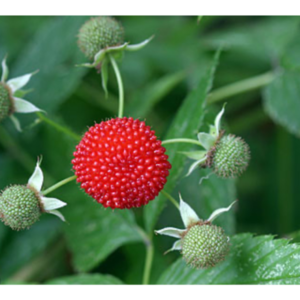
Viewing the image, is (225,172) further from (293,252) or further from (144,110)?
(144,110)

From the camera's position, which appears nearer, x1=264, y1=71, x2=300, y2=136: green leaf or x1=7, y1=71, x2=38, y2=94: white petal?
x1=7, y1=71, x2=38, y2=94: white petal

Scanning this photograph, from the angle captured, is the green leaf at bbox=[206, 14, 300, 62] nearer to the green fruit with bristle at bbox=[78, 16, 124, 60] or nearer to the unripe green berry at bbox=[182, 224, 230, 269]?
the green fruit with bristle at bbox=[78, 16, 124, 60]

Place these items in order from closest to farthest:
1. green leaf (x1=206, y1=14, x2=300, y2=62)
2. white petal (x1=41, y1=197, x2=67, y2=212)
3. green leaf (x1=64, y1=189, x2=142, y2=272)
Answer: white petal (x1=41, y1=197, x2=67, y2=212) → green leaf (x1=64, y1=189, x2=142, y2=272) → green leaf (x1=206, y1=14, x2=300, y2=62)

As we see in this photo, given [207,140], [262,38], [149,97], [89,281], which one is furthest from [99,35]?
[262,38]

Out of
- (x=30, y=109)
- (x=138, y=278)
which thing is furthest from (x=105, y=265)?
(x=30, y=109)

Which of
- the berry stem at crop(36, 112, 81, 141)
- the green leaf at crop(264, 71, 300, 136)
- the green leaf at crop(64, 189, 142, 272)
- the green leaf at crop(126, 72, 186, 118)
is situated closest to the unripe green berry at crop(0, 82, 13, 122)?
the berry stem at crop(36, 112, 81, 141)

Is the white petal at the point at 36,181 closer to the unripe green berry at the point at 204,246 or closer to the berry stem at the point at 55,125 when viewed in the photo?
the berry stem at the point at 55,125

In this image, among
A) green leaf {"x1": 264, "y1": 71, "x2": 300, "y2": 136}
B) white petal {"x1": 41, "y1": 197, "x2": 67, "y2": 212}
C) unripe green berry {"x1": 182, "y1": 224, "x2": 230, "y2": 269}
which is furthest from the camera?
green leaf {"x1": 264, "y1": 71, "x2": 300, "y2": 136}

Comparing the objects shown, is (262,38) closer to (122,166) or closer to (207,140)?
(207,140)
